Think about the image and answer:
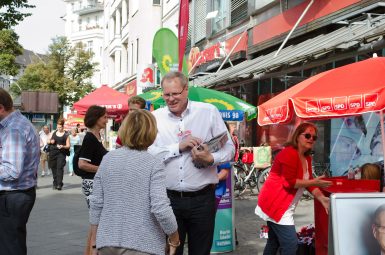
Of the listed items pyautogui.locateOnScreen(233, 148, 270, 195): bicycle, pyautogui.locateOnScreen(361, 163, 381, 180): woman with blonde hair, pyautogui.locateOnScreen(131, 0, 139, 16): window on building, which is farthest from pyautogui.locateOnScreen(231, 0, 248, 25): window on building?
pyautogui.locateOnScreen(131, 0, 139, 16): window on building

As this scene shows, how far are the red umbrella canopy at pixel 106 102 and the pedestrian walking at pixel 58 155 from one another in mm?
1537

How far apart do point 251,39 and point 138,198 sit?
1621 cm

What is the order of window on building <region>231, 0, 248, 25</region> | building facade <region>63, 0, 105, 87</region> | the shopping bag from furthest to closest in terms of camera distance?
building facade <region>63, 0, 105, 87</region> < window on building <region>231, 0, 248, 25</region> < the shopping bag

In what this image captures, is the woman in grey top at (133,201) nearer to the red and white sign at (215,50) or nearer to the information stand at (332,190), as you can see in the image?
the information stand at (332,190)

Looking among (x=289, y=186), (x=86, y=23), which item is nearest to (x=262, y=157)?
(x=289, y=186)

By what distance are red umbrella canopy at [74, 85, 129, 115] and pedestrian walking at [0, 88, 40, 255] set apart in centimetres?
891

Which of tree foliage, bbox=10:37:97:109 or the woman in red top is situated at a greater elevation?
tree foliage, bbox=10:37:97:109

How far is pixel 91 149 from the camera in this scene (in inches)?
225

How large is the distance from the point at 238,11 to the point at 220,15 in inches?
93.2

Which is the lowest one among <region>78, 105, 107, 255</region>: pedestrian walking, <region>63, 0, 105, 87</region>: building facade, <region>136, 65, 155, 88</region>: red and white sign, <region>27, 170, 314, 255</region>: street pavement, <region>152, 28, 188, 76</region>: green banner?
<region>27, 170, 314, 255</region>: street pavement

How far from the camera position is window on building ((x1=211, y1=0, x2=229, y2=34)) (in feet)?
A: 73.0

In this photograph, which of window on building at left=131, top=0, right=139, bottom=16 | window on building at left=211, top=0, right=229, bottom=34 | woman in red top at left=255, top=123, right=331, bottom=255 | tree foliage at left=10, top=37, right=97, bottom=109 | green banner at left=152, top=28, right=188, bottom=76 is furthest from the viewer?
tree foliage at left=10, top=37, right=97, bottom=109

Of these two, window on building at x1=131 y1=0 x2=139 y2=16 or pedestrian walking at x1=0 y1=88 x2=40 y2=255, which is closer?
pedestrian walking at x1=0 y1=88 x2=40 y2=255

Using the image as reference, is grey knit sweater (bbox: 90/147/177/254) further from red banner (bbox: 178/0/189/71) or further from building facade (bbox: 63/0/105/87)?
building facade (bbox: 63/0/105/87)
